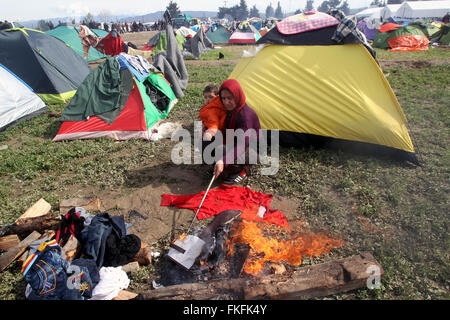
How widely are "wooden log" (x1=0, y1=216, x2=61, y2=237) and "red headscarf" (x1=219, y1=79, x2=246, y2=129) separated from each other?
2695mm

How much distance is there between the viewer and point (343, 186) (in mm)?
3938

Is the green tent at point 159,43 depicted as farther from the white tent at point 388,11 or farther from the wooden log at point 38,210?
the white tent at point 388,11

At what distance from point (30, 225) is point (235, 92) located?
309 centimetres

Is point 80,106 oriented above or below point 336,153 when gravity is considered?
above

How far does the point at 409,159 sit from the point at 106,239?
4570 millimetres

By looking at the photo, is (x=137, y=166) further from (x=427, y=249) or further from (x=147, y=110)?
(x=427, y=249)

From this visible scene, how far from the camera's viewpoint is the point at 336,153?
4695 mm

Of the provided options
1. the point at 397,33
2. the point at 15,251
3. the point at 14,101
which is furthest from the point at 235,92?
the point at 397,33

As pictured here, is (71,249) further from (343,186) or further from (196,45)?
(196,45)

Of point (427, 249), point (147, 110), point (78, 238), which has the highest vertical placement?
Answer: point (147, 110)

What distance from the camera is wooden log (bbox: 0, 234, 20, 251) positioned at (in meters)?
2.95

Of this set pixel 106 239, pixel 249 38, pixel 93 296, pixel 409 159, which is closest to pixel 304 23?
pixel 409 159

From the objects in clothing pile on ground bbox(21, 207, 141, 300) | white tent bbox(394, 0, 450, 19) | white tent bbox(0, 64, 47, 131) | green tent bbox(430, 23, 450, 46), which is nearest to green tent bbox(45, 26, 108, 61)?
white tent bbox(0, 64, 47, 131)

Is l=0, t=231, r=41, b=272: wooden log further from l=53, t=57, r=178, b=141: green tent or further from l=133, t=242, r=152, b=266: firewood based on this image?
l=53, t=57, r=178, b=141: green tent
